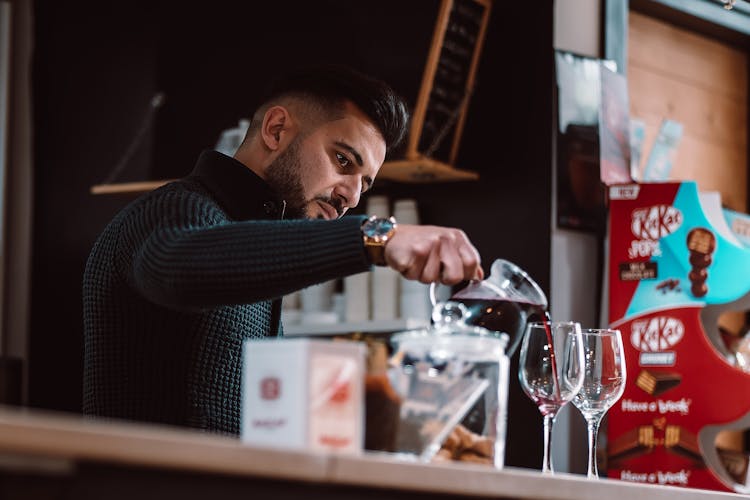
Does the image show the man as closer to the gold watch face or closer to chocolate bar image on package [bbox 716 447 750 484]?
the gold watch face

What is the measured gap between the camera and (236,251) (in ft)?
5.37

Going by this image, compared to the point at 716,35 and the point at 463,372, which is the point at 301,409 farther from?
the point at 716,35

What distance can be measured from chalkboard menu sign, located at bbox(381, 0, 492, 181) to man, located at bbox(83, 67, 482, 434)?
927 millimetres

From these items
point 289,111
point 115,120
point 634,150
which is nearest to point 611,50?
point 634,150

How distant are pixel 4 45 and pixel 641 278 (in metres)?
2.66

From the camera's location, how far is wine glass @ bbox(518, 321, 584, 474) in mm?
1860

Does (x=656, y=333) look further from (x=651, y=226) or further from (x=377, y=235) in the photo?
(x=377, y=235)

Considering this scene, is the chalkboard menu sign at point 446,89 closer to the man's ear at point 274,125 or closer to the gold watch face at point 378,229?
the man's ear at point 274,125

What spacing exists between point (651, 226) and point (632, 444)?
1.92ft

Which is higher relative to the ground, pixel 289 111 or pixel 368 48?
pixel 368 48

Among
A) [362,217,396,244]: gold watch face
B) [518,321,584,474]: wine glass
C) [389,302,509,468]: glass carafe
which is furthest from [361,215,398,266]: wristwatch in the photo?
[518,321,584,474]: wine glass

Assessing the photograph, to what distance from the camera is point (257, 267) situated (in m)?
1.63

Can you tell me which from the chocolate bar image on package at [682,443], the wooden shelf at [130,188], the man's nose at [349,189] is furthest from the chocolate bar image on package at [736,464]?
the wooden shelf at [130,188]

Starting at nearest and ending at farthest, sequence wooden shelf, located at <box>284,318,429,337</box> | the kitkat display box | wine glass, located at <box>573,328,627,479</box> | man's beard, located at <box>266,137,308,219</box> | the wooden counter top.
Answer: the wooden counter top < wine glass, located at <box>573,328,627,479</box> < man's beard, located at <box>266,137,308,219</box> < the kitkat display box < wooden shelf, located at <box>284,318,429,337</box>
